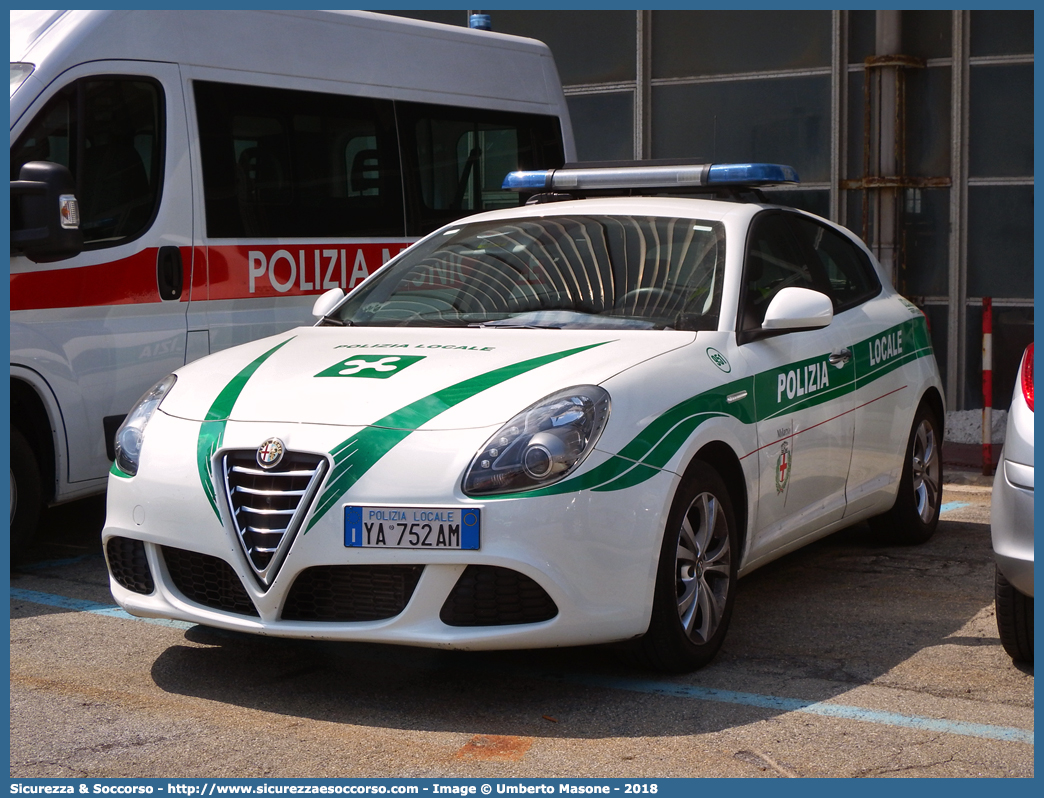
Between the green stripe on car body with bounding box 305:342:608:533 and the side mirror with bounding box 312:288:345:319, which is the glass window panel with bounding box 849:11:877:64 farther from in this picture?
the green stripe on car body with bounding box 305:342:608:533

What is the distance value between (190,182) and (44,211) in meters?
1.08

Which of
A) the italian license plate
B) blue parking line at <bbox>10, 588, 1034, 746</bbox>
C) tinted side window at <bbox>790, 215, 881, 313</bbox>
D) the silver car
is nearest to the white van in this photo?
the italian license plate

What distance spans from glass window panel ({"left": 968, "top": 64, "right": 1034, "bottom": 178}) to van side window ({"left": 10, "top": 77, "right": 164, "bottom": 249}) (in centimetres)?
702

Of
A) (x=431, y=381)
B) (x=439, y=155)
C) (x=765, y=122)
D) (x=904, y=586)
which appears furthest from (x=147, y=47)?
(x=765, y=122)

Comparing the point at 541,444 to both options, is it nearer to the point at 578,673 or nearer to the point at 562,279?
the point at 578,673

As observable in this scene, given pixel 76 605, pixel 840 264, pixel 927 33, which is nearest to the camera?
pixel 76 605

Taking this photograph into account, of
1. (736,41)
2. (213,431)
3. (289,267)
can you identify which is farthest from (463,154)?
(736,41)

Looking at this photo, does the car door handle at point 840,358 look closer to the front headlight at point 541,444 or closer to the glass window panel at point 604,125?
the front headlight at point 541,444

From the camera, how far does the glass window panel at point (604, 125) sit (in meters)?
12.6

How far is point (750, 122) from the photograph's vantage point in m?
12.0

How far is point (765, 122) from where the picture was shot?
1196cm

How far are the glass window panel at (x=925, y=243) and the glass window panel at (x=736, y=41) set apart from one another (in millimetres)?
1397

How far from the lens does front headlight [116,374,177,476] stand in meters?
4.47

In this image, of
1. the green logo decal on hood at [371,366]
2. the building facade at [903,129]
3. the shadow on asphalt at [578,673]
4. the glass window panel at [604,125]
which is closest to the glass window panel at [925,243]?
the building facade at [903,129]
